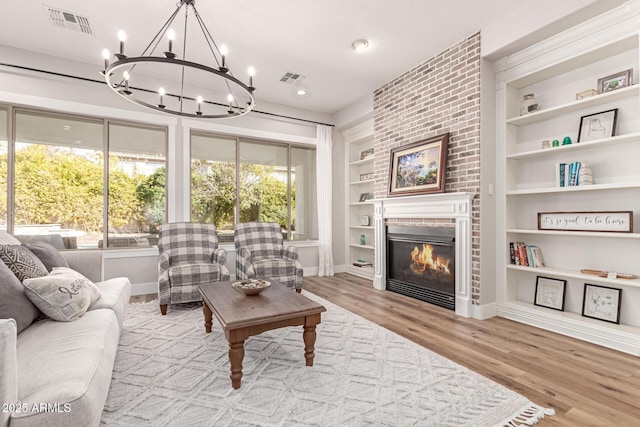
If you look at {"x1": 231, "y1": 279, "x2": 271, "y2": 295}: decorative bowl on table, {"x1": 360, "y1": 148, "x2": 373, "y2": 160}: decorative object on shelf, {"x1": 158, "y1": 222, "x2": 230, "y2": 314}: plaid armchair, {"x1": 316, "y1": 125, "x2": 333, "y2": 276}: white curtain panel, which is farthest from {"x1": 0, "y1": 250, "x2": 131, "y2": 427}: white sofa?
{"x1": 360, "y1": 148, "x2": 373, "y2": 160}: decorative object on shelf

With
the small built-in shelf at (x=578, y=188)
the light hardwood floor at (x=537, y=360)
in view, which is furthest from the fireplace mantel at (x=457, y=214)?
the small built-in shelf at (x=578, y=188)

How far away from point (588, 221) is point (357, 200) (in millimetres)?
3553

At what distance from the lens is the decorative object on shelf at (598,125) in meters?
2.63

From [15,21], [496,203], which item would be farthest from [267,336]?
[15,21]

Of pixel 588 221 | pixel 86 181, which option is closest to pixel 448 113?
pixel 588 221

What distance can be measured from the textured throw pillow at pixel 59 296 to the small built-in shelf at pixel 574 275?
3652 mm

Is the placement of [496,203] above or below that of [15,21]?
below

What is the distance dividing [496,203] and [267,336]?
269 cm

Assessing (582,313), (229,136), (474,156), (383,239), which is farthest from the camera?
(229,136)

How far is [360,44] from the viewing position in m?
3.44

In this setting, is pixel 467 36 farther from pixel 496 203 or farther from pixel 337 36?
pixel 496 203

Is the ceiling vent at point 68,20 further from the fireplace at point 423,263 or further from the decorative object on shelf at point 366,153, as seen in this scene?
the fireplace at point 423,263

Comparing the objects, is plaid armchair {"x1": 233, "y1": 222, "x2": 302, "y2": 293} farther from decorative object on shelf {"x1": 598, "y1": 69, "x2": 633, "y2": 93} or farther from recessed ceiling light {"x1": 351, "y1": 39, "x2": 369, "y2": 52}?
decorative object on shelf {"x1": 598, "y1": 69, "x2": 633, "y2": 93}

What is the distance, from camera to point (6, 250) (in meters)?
1.85
